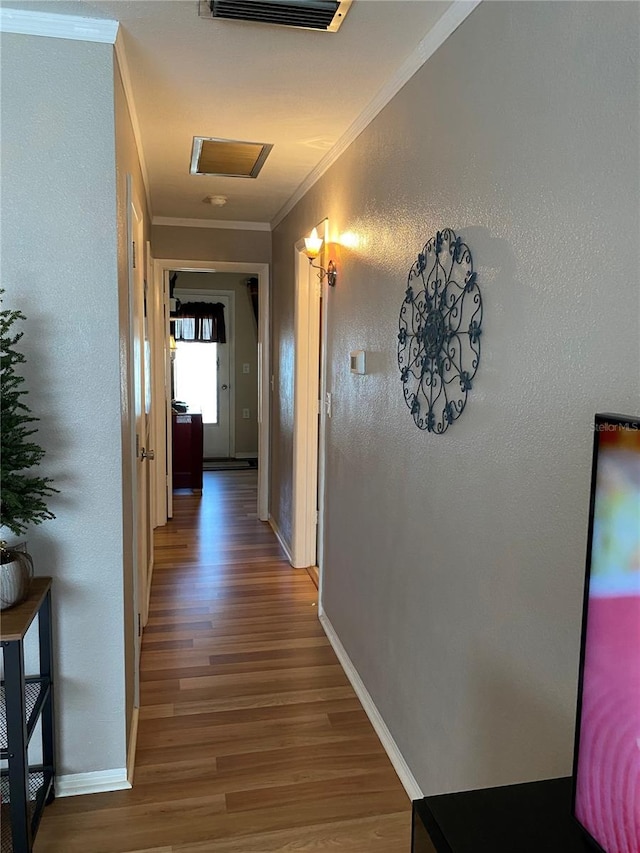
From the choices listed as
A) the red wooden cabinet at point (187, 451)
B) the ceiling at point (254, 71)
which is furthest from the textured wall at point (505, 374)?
the red wooden cabinet at point (187, 451)

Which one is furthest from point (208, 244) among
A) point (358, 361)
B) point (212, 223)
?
point (358, 361)

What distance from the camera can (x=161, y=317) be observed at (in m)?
5.21

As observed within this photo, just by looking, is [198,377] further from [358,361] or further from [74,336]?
[74,336]

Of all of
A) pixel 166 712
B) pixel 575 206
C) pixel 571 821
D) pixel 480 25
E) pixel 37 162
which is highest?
pixel 480 25

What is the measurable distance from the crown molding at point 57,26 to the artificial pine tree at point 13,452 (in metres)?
0.75

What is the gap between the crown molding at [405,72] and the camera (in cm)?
176

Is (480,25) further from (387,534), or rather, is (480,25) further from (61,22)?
(387,534)

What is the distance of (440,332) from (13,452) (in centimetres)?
123

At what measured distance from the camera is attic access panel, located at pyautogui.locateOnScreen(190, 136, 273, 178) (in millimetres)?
3043

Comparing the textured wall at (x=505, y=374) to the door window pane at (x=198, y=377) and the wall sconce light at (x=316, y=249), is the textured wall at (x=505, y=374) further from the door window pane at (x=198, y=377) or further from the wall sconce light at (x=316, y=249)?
the door window pane at (x=198, y=377)

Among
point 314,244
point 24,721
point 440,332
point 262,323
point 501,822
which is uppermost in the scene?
point 314,244

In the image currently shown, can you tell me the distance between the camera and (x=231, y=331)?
834 centimetres

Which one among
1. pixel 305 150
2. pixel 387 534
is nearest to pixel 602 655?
pixel 387 534

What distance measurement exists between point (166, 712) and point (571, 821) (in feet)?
6.40
